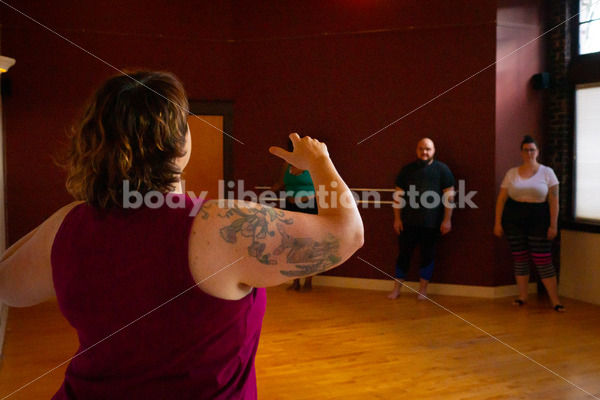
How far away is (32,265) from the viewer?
3.35ft

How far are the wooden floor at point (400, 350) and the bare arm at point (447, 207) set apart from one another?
2.29 ft

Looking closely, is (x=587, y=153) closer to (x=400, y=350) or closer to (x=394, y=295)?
(x=394, y=295)

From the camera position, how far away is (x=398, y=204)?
5.80 meters

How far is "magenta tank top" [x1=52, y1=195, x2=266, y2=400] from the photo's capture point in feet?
3.05

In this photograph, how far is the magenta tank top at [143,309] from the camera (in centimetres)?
93

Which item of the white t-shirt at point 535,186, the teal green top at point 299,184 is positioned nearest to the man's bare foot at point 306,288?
the teal green top at point 299,184

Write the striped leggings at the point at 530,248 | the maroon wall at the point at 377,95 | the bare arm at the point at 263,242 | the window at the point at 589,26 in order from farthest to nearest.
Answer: the maroon wall at the point at 377,95, the window at the point at 589,26, the striped leggings at the point at 530,248, the bare arm at the point at 263,242

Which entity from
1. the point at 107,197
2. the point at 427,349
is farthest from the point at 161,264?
the point at 427,349

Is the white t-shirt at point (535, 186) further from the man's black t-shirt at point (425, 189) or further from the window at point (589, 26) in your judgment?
the window at point (589, 26)

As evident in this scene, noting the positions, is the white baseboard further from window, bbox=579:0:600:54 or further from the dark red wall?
window, bbox=579:0:600:54

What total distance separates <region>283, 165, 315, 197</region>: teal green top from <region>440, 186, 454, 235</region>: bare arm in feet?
4.18

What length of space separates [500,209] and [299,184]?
6.22 feet

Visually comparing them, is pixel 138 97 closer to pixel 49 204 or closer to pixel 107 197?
pixel 107 197

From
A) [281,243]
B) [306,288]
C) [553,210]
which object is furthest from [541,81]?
[281,243]
